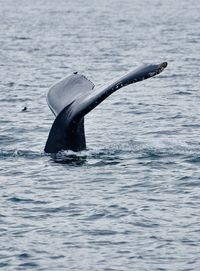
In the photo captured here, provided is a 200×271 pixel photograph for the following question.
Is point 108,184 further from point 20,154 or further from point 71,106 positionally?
point 20,154

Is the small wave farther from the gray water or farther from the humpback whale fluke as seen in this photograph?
the humpback whale fluke

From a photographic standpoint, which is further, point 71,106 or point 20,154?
point 20,154

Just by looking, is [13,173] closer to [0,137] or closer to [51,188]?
[51,188]

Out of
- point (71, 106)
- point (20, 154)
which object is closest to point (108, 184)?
point (71, 106)

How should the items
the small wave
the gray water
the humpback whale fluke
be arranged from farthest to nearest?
1. the small wave
2. the humpback whale fluke
3. the gray water

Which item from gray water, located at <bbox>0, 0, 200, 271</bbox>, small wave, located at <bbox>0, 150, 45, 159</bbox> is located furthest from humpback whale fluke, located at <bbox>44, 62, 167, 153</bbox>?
small wave, located at <bbox>0, 150, 45, 159</bbox>

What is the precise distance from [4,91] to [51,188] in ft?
54.9

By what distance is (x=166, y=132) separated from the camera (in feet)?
84.9

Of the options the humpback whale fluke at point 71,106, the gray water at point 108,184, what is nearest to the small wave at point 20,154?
the gray water at point 108,184

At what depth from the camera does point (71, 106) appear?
19.7m

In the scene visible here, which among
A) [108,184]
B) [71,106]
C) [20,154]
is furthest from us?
[20,154]

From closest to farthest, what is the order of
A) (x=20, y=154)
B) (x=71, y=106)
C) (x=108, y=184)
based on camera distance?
(x=71, y=106) < (x=108, y=184) < (x=20, y=154)

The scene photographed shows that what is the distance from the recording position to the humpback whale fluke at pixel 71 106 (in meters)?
18.9

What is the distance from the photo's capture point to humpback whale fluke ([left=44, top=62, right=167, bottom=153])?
62.1ft
